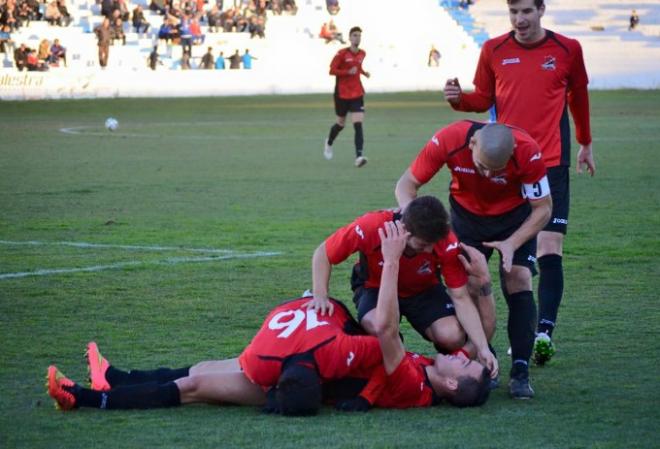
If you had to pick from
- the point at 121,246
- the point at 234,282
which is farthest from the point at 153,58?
the point at 234,282

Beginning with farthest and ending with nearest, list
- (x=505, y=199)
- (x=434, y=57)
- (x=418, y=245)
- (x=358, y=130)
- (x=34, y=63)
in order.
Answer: (x=434, y=57)
(x=34, y=63)
(x=358, y=130)
(x=505, y=199)
(x=418, y=245)

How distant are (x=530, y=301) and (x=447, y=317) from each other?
0.47 meters

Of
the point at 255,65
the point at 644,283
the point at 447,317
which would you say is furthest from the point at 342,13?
the point at 447,317

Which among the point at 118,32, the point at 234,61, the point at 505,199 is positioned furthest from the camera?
the point at 234,61

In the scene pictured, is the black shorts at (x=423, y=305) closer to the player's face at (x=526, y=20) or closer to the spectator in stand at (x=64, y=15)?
the player's face at (x=526, y=20)

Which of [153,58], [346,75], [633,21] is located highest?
[346,75]

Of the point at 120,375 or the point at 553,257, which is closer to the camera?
the point at 120,375

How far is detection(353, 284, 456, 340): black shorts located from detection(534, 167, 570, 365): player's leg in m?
0.89

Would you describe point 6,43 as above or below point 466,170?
below

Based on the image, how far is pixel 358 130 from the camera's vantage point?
20594 mm

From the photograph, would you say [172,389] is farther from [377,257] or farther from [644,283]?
[644,283]

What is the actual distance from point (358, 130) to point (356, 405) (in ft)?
48.1

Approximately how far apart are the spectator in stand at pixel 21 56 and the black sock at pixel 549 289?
3306 cm

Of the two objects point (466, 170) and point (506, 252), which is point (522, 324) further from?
point (466, 170)
